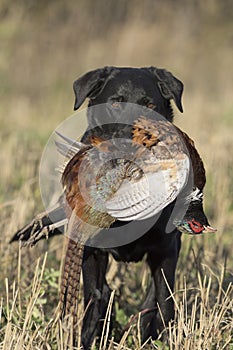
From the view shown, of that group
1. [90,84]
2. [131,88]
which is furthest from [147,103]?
[90,84]

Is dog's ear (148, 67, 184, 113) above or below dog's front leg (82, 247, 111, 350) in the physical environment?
above

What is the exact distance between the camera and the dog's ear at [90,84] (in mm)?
4203

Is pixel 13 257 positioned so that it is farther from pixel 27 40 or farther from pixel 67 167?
pixel 27 40

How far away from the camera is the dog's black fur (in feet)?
12.4

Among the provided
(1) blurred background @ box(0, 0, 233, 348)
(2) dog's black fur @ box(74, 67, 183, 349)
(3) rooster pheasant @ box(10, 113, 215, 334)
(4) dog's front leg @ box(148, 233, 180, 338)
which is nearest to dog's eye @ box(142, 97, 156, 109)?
(2) dog's black fur @ box(74, 67, 183, 349)

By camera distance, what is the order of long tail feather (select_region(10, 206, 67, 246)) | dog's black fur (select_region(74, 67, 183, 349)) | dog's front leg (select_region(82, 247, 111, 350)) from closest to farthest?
long tail feather (select_region(10, 206, 67, 246)) → dog's black fur (select_region(74, 67, 183, 349)) → dog's front leg (select_region(82, 247, 111, 350))

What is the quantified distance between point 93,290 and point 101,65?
10.3m

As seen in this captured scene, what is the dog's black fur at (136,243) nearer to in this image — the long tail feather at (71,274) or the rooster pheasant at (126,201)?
the rooster pheasant at (126,201)

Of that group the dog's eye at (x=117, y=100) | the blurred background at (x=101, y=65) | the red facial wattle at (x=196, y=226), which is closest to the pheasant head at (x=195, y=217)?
the red facial wattle at (x=196, y=226)

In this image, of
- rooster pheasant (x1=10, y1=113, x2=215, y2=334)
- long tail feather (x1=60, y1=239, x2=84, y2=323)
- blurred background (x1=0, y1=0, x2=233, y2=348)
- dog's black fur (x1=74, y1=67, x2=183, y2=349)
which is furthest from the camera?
blurred background (x1=0, y1=0, x2=233, y2=348)

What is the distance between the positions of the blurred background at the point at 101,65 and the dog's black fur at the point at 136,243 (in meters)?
0.68

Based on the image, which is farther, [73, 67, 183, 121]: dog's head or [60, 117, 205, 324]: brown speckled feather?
[73, 67, 183, 121]: dog's head

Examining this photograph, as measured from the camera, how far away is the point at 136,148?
315 centimetres

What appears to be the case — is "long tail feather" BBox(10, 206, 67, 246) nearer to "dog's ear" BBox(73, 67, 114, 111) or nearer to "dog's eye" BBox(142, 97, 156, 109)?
"dog's ear" BBox(73, 67, 114, 111)
